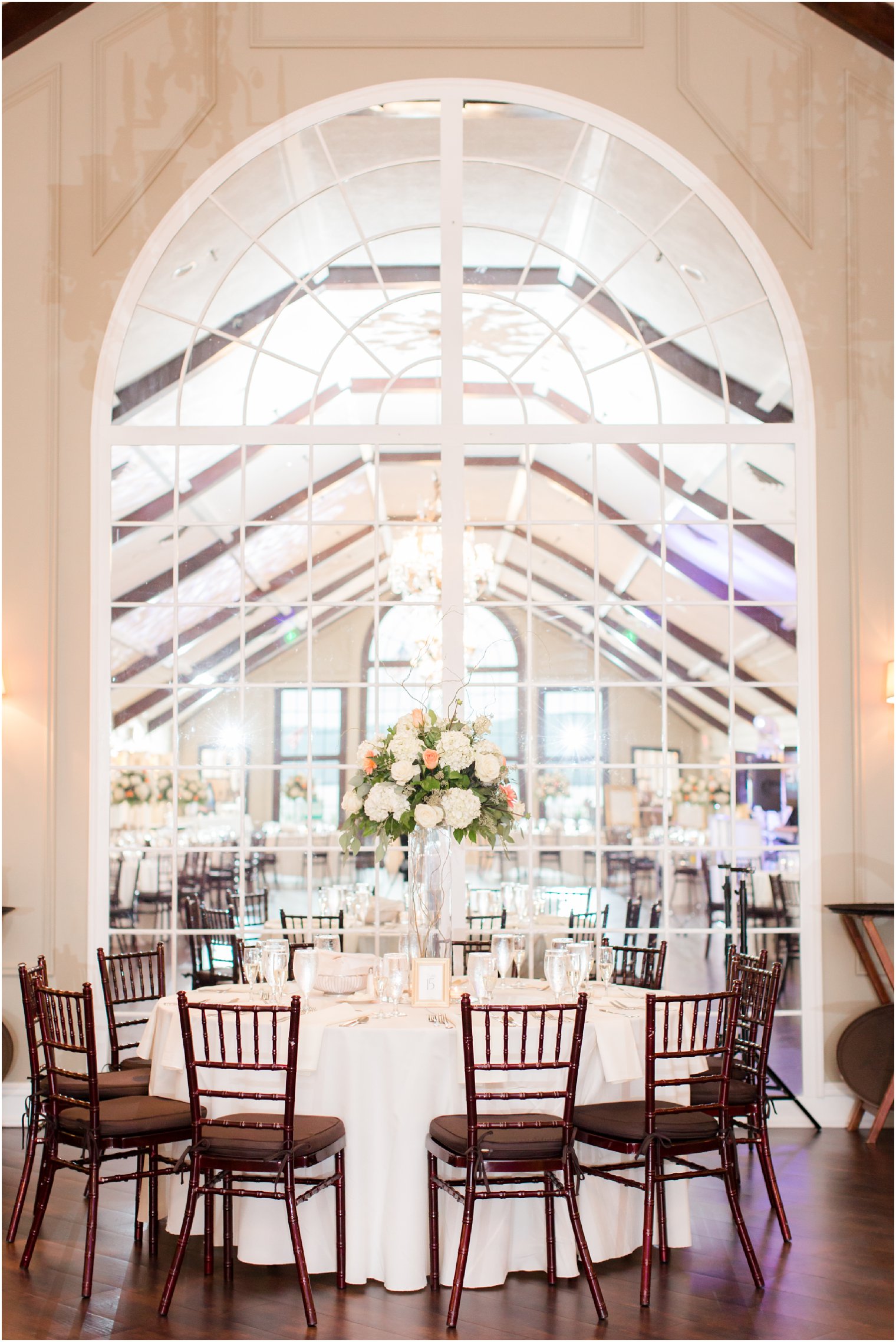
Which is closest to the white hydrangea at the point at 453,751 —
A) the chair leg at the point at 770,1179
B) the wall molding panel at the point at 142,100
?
the chair leg at the point at 770,1179

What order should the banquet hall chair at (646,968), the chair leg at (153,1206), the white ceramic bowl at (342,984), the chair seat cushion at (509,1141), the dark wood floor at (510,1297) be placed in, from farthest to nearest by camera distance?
the banquet hall chair at (646,968) < the white ceramic bowl at (342,984) < the chair leg at (153,1206) < the chair seat cushion at (509,1141) < the dark wood floor at (510,1297)

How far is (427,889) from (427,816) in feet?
1.14

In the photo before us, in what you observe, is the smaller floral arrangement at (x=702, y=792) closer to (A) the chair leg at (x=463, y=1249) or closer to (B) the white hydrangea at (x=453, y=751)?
(B) the white hydrangea at (x=453, y=751)

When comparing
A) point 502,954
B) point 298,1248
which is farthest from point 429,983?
point 298,1248

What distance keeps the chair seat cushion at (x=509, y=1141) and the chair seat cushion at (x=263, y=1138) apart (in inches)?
13.9

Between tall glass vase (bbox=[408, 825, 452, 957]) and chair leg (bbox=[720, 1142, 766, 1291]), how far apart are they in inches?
46.7

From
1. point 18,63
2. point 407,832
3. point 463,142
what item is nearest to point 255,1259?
point 407,832

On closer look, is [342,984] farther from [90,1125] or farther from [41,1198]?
[41,1198]

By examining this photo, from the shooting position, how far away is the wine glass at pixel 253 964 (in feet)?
13.8

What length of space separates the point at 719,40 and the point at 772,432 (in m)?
2.05

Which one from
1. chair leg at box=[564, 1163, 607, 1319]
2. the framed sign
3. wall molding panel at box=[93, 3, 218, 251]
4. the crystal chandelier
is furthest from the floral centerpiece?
wall molding panel at box=[93, 3, 218, 251]

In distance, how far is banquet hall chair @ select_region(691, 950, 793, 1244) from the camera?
4.14 m

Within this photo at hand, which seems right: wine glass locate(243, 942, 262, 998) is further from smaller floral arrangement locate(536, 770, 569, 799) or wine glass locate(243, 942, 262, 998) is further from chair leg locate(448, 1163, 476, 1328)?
smaller floral arrangement locate(536, 770, 569, 799)

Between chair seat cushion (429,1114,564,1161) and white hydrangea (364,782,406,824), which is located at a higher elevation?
white hydrangea (364,782,406,824)
